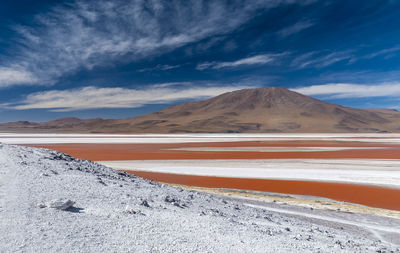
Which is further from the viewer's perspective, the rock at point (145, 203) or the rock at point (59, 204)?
the rock at point (145, 203)

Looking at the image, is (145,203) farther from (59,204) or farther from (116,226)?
(59,204)

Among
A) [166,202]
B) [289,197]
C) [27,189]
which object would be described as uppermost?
[27,189]

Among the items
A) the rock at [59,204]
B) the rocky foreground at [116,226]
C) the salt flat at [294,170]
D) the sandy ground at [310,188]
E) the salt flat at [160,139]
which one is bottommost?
the sandy ground at [310,188]

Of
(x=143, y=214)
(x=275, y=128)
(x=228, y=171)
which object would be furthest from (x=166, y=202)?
(x=275, y=128)

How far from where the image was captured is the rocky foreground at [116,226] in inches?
177

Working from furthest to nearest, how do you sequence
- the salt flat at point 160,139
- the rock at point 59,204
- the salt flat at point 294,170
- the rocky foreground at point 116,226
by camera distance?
the salt flat at point 160,139 < the salt flat at point 294,170 < the rock at point 59,204 < the rocky foreground at point 116,226

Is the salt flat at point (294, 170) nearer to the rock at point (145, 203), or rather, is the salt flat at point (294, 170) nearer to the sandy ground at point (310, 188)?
the sandy ground at point (310, 188)

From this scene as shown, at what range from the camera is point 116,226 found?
5.07m

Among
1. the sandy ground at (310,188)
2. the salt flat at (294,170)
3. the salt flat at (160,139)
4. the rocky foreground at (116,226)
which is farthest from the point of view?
the salt flat at (160,139)

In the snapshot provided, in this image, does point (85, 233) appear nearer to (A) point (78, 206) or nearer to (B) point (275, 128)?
(A) point (78, 206)

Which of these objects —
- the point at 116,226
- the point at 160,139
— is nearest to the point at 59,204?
the point at 116,226

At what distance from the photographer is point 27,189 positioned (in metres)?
6.35

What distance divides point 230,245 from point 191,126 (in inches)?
7073

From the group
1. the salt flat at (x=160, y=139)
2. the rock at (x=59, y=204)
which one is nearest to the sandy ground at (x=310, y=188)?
the rock at (x=59, y=204)
